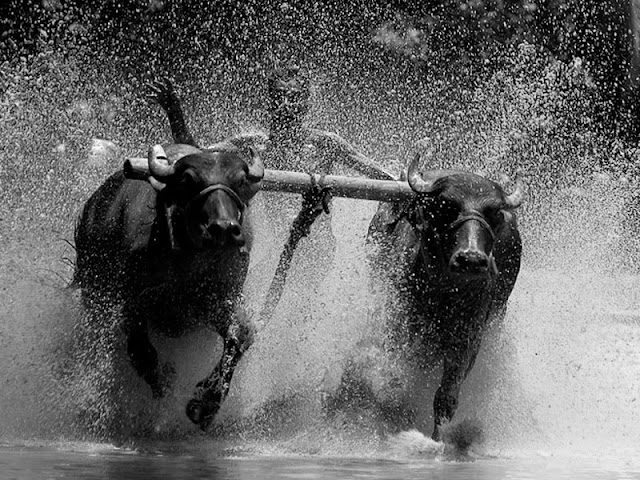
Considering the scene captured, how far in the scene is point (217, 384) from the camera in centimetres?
774

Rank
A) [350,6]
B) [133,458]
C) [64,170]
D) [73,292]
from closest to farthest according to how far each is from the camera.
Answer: [133,458] → [73,292] → [64,170] → [350,6]

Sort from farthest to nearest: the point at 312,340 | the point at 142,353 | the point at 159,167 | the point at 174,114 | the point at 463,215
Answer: the point at 174,114, the point at 312,340, the point at 142,353, the point at 463,215, the point at 159,167

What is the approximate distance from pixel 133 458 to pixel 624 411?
3424 millimetres

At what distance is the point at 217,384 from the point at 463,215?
1491 millimetres

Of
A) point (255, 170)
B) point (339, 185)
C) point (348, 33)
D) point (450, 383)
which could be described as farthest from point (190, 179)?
point (348, 33)

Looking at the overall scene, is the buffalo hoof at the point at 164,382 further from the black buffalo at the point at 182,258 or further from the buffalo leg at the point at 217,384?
the buffalo leg at the point at 217,384

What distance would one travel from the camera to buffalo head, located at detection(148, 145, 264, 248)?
7.40 meters

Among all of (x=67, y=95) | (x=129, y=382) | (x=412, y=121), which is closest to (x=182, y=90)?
(x=67, y=95)

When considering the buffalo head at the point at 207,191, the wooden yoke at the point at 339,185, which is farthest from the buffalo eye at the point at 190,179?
the wooden yoke at the point at 339,185

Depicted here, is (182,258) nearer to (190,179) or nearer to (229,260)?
(229,260)

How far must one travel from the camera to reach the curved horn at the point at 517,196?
804 centimetres

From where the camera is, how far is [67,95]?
1647 centimetres

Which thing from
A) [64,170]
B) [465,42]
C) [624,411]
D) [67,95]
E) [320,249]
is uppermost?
[465,42]

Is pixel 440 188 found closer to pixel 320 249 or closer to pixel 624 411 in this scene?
pixel 320 249
